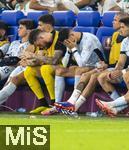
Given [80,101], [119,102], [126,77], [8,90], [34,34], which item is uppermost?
[34,34]

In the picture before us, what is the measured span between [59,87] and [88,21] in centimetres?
138

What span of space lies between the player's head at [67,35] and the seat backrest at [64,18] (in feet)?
2.75

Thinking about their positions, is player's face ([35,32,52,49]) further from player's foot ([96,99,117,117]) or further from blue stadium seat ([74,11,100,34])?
player's foot ([96,99,117,117])

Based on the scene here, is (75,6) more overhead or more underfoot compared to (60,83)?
more overhead

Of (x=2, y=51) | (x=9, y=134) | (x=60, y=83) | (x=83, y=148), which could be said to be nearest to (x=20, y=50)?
(x=2, y=51)

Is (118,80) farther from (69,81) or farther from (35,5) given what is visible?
(35,5)

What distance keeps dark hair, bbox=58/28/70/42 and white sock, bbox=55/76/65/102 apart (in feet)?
2.13

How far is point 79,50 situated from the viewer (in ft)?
36.9

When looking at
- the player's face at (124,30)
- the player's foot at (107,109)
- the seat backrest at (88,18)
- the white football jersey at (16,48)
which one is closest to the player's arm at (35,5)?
the white football jersey at (16,48)

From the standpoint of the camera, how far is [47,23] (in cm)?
1170

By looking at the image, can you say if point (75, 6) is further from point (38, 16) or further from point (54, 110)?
point (54, 110)

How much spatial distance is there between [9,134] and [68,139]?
2.23 ft

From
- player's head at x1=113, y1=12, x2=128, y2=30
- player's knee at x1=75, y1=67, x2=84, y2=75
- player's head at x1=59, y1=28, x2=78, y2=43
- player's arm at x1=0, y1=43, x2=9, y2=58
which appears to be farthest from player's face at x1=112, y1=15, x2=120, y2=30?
player's arm at x1=0, y1=43, x2=9, y2=58

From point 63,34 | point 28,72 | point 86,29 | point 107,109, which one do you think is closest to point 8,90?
point 28,72
